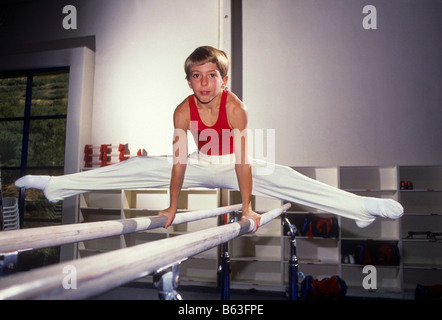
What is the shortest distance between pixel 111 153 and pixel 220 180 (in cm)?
380

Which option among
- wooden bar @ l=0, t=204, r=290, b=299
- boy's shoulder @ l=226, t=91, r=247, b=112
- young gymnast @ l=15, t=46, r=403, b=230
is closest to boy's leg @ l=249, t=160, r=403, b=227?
young gymnast @ l=15, t=46, r=403, b=230

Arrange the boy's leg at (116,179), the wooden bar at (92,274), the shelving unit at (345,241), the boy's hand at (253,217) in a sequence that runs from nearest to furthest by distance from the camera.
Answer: the wooden bar at (92,274) → the boy's hand at (253,217) → the boy's leg at (116,179) → the shelving unit at (345,241)

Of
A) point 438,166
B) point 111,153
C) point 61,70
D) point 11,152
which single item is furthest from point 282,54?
point 11,152

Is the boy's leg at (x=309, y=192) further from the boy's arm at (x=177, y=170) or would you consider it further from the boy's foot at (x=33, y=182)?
the boy's foot at (x=33, y=182)

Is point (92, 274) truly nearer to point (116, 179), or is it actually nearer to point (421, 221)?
point (116, 179)

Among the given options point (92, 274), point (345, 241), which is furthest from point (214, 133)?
point (345, 241)

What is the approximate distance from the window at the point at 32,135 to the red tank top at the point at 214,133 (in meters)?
4.52

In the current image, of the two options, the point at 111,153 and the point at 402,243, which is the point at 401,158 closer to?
the point at 402,243

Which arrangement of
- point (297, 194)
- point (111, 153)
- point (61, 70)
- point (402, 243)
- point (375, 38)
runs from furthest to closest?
point (61, 70), point (111, 153), point (375, 38), point (402, 243), point (297, 194)

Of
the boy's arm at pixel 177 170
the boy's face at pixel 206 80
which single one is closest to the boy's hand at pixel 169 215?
the boy's arm at pixel 177 170

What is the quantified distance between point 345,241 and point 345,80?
8.27 feet

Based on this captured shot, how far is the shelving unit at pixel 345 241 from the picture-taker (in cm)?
450

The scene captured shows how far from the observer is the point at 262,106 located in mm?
5320

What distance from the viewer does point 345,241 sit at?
4805mm
